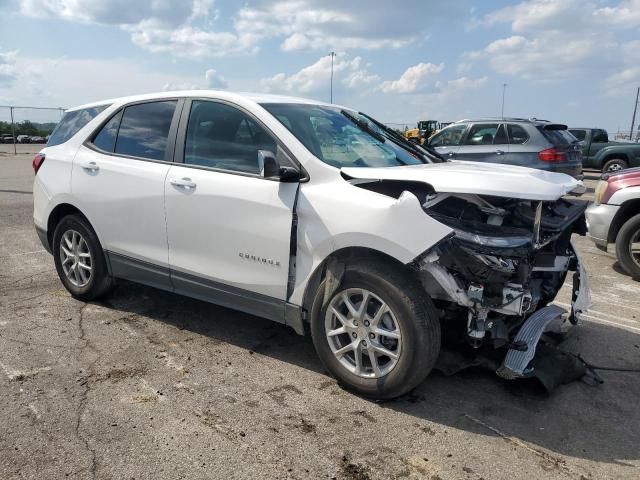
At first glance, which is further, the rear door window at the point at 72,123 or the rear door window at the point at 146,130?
the rear door window at the point at 72,123

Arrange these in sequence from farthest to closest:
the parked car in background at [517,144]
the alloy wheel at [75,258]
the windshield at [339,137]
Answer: the parked car in background at [517,144] → the alloy wheel at [75,258] → the windshield at [339,137]

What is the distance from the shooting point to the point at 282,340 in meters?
4.25

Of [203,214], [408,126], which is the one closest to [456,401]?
[203,214]

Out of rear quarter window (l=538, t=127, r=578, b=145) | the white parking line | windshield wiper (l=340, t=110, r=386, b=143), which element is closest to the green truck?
rear quarter window (l=538, t=127, r=578, b=145)

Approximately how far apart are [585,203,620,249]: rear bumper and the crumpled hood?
3.37 meters

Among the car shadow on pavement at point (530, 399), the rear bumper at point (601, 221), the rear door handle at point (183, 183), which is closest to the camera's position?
the car shadow on pavement at point (530, 399)

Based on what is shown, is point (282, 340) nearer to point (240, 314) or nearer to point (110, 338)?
point (240, 314)

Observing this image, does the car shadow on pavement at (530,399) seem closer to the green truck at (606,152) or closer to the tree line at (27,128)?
the green truck at (606,152)

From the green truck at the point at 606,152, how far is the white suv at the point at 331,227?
15571mm

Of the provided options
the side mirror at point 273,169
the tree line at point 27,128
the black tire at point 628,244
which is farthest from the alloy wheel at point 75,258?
the tree line at point 27,128

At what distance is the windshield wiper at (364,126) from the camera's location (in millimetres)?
4266

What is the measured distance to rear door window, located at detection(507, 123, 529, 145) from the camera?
35.3ft

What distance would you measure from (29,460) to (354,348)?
1.82 meters

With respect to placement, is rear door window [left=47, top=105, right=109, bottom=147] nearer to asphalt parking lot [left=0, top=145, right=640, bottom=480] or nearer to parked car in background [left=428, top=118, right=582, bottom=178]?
asphalt parking lot [left=0, top=145, right=640, bottom=480]
